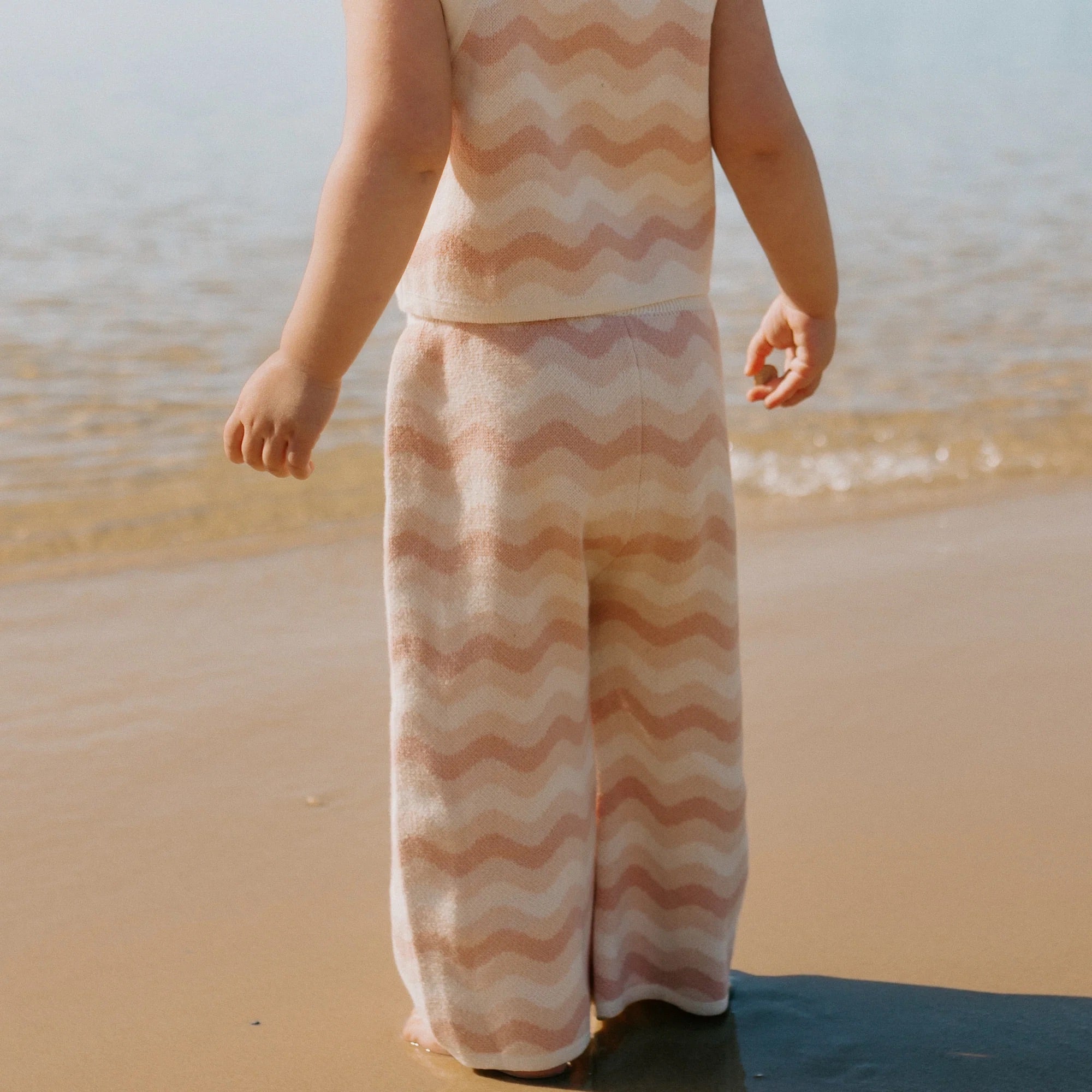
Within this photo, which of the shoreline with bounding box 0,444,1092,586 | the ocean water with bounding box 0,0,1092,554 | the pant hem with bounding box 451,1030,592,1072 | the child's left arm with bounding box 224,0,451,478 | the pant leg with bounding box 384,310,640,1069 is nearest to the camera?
the child's left arm with bounding box 224,0,451,478

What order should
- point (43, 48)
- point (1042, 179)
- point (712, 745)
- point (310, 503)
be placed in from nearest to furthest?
point (712, 745) < point (310, 503) < point (1042, 179) < point (43, 48)

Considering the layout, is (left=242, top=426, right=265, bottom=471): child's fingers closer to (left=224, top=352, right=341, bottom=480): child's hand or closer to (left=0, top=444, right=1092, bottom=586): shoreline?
(left=224, top=352, right=341, bottom=480): child's hand

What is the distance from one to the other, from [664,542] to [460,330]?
0.32 metres

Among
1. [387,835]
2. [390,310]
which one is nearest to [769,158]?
[387,835]

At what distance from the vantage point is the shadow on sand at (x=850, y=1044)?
5.32 ft

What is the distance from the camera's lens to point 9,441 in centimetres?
453

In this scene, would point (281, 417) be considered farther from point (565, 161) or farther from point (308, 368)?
point (565, 161)

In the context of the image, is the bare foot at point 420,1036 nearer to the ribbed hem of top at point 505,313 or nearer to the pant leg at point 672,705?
the pant leg at point 672,705

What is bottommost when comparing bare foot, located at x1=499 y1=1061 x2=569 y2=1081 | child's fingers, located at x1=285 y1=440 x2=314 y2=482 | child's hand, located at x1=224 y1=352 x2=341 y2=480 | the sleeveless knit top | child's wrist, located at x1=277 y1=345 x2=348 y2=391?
bare foot, located at x1=499 y1=1061 x2=569 y2=1081

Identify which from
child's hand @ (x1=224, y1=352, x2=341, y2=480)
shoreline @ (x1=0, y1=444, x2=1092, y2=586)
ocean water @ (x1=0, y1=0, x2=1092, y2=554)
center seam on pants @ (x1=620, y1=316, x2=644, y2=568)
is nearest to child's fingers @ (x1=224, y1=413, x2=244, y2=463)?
child's hand @ (x1=224, y1=352, x2=341, y2=480)

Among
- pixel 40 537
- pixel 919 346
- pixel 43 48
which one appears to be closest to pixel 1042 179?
pixel 919 346

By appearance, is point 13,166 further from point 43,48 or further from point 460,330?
point 43,48

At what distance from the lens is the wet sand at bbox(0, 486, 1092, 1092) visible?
170cm

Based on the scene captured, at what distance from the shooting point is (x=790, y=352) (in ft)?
5.90
